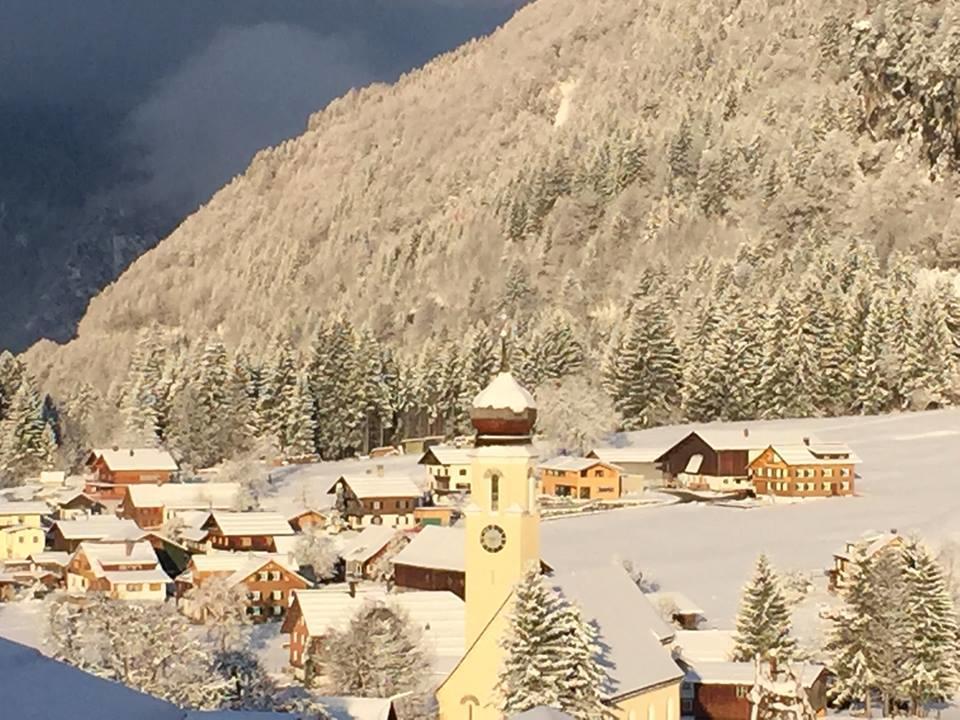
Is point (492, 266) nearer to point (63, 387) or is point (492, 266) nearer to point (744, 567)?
point (63, 387)

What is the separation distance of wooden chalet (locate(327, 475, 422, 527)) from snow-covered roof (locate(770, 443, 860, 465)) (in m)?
20.1

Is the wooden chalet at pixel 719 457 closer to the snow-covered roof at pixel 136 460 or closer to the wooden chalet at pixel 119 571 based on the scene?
the wooden chalet at pixel 119 571

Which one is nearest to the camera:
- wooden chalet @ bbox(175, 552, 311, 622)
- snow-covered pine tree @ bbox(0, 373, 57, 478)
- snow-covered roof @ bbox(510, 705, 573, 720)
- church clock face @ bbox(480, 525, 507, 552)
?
snow-covered roof @ bbox(510, 705, 573, 720)

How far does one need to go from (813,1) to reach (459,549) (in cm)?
15085

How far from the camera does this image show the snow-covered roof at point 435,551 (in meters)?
63.8

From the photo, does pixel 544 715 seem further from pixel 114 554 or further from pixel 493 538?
pixel 114 554

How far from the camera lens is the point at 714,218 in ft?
527

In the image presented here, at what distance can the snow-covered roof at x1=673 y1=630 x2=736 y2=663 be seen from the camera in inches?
1801

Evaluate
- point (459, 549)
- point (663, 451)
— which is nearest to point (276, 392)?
point (663, 451)

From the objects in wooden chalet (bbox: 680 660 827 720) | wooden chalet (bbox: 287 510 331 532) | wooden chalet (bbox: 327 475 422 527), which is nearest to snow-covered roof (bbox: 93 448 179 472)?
wooden chalet (bbox: 327 475 422 527)

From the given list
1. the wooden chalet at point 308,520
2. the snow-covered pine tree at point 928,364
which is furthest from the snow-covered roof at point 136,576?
the snow-covered pine tree at point 928,364

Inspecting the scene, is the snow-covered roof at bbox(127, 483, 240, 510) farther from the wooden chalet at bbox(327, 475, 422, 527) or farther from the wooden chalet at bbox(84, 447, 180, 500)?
the wooden chalet at bbox(327, 475, 422, 527)

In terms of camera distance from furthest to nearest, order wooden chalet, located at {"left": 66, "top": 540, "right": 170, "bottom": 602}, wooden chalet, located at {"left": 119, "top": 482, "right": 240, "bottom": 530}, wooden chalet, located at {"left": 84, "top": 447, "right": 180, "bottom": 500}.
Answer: wooden chalet, located at {"left": 84, "top": 447, "right": 180, "bottom": 500}, wooden chalet, located at {"left": 119, "top": 482, "right": 240, "bottom": 530}, wooden chalet, located at {"left": 66, "top": 540, "right": 170, "bottom": 602}

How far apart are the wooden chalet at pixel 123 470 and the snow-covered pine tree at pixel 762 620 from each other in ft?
185
